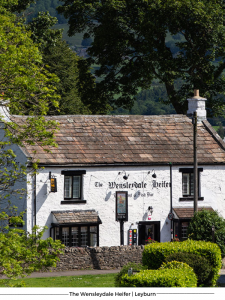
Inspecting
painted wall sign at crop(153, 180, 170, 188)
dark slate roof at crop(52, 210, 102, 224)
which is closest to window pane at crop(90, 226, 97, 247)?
dark slate roof at crop(52, 210, 102, 224)

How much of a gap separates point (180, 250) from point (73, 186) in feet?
37.4

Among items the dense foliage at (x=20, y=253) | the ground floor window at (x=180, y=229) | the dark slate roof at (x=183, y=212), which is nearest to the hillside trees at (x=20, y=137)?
the dense foliage at (x=20, y=253)

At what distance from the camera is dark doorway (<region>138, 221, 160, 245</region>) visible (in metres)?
30.1

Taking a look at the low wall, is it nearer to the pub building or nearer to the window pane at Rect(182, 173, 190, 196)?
the pub building

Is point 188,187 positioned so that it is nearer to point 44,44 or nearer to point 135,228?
point 135,228

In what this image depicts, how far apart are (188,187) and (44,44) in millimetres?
18034

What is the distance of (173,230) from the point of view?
3048 cm

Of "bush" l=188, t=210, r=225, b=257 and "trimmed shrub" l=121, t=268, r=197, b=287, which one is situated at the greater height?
"bush" l=188, t=210, r=225, b=257

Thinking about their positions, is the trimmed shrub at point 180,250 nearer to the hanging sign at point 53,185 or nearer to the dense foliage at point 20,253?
the dense foliage at point 20,253

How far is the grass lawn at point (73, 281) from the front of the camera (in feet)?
69.2

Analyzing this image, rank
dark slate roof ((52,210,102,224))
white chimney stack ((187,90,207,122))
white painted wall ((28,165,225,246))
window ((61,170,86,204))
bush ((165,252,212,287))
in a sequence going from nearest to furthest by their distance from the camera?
bush ((165,252,212,287)) → dark slate roof ((52,210,102,224)) → white painted wall ((28,165,225,246)) → window ((61,170,86,204)) → white chimney stack ((187,90,207,122))

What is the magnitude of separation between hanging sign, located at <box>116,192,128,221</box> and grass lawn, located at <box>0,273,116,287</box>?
6108 millimetres

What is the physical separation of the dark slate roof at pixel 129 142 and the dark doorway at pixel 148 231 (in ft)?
11.5

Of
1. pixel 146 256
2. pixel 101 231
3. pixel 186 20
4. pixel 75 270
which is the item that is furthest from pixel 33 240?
pixel 186 20
